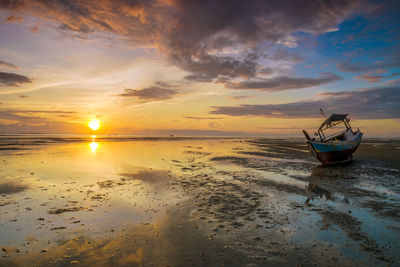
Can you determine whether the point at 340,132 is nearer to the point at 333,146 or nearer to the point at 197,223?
the point at 333,146

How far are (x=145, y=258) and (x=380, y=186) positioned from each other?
16283mm

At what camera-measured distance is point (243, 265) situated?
5602 millimetres

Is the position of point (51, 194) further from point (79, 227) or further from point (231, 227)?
point (231, 227)

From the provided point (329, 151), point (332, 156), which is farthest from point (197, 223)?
point (332, 156)

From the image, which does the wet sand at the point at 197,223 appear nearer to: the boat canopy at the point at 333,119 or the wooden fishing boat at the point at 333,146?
the wooden fishing boat at the point at 333,146

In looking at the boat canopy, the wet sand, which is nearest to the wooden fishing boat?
the boat canopy

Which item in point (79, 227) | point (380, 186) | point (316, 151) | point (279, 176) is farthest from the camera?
point (316, 151)

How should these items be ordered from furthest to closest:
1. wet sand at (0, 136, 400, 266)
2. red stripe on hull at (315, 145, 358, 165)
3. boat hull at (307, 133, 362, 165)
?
red stripe on hull at (315, 145, 358, 165) < boat hull at (307, 133, 362, 165) < wet sand at (0, 136, 400, 266)

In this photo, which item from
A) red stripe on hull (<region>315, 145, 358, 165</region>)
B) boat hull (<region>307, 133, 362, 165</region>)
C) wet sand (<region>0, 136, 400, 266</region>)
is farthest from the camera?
red stripe on hull (<region>315, 145, 358, 165</region>)

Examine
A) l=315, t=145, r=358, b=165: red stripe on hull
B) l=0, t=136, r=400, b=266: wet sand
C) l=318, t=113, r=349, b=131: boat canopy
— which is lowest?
l=0, t=136, r=400, b=266: wet sand

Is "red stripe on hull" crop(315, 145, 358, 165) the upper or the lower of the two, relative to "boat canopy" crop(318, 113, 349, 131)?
lower

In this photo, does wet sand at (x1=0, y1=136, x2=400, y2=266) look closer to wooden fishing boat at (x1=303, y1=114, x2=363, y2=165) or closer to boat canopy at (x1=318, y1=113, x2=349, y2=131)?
wooden fishing boat at (x1=303, y1=114, x2=363, y2=165)

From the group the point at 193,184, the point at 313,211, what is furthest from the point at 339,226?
the point at 193,184

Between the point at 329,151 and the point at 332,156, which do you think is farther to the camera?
the point at 332,156
